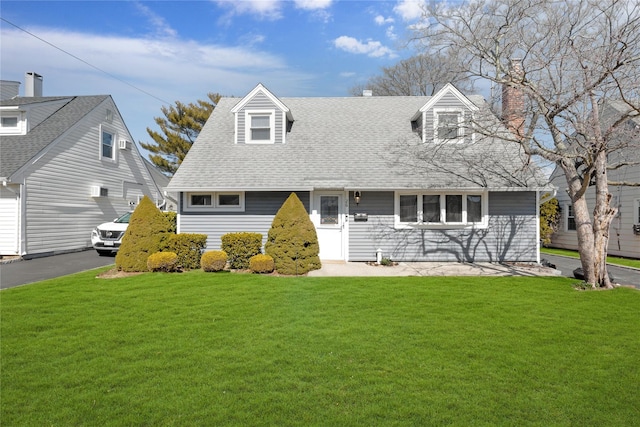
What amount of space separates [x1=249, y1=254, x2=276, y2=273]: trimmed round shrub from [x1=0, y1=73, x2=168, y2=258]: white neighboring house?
8.93 m

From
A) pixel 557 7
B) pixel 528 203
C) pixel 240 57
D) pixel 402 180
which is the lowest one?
pixel 528 203

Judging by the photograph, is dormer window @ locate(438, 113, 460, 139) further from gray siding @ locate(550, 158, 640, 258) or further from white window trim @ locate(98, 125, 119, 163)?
white window trim @ locate(98, 125, 119, 163)

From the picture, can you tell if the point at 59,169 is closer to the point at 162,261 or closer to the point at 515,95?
the point at 162,261

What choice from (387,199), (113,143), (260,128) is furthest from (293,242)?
(113,143)

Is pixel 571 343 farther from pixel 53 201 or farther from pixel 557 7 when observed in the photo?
pixel 53 201

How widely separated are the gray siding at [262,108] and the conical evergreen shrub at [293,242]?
3910 millimetres

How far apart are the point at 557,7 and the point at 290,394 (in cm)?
984

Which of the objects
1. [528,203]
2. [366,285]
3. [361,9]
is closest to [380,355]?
[366,285]

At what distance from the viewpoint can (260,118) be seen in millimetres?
12969

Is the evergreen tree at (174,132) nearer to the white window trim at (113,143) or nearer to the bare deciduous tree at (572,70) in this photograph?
the white window trim at (113,143)

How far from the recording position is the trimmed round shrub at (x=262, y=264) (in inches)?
371

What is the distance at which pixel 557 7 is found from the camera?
26.5 ft

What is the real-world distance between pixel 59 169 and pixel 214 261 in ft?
30.4

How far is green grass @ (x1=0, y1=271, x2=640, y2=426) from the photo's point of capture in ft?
9.88
